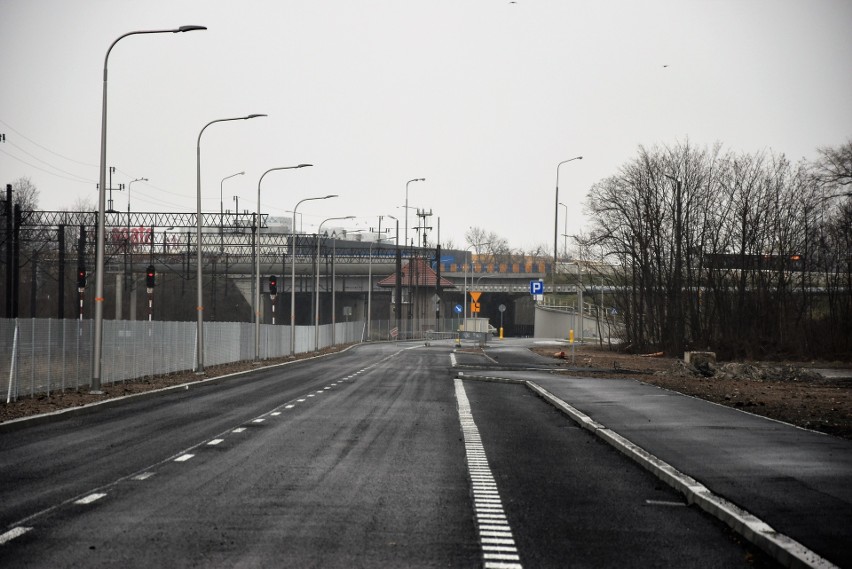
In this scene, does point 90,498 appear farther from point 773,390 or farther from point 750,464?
point 773,390

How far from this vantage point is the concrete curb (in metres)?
7.44

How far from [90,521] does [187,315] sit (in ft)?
322

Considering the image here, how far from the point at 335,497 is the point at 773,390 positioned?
22.7 meters

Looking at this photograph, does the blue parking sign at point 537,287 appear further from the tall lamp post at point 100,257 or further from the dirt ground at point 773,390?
the tall lamp post at point 100,257

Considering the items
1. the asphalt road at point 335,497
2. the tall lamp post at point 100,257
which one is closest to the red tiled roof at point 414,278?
the tall lamp post at point 100,257

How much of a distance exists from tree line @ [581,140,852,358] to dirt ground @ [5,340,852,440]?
974 cm

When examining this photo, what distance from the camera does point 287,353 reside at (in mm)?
65312

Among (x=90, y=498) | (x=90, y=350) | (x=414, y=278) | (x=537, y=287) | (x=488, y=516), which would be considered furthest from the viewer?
(x=414, y=278)

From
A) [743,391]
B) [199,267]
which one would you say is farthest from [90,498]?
[199,267]

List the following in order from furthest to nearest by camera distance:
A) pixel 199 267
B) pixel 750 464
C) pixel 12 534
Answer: pixel 199 267 < pixel 750 464 < pixel 12 534

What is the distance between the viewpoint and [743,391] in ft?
97.9

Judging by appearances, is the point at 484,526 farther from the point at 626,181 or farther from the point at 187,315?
the point at 187,315

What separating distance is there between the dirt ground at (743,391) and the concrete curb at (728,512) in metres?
3.81

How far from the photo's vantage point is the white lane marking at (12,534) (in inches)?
322
